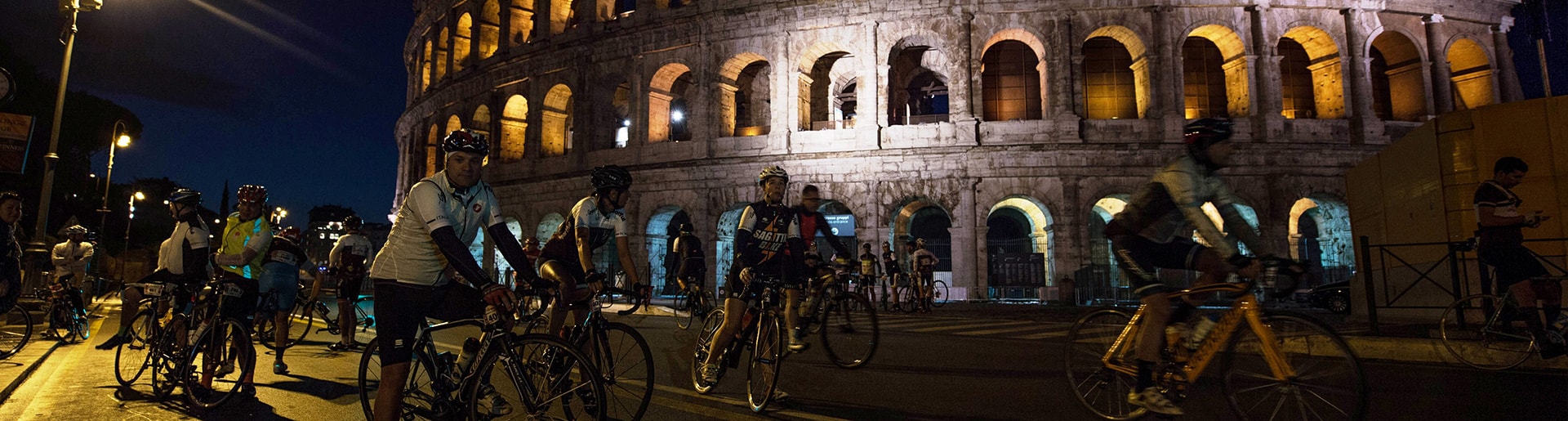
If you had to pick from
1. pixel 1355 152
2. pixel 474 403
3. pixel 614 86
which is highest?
pixel 614 86

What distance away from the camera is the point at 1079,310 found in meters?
16.3

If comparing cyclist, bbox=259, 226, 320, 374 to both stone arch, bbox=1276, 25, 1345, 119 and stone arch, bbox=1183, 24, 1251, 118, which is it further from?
stone arch, bbox=1276, 25, 1345, 119

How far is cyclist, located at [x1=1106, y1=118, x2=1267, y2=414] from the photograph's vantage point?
3.78 m

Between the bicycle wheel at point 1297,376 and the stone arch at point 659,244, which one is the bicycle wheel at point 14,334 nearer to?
the bicycle wheel at point 1297,376

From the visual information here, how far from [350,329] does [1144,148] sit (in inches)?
738

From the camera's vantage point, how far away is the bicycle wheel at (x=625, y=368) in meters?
3.81

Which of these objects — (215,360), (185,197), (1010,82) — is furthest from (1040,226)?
(215,360)

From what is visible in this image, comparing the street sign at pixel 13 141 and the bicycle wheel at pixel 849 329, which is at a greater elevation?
the street sign at pixel 13 141

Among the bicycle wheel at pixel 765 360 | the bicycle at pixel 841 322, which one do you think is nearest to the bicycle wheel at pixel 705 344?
the bicycle wheel at pixel 765 360

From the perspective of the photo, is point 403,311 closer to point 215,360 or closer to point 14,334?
point 215,360

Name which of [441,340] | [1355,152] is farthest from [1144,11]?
[441,340]

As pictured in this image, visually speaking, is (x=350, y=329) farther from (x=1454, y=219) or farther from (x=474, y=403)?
(x=1454, y=219)

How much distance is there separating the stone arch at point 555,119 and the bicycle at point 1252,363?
2386 cm

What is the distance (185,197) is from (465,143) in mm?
4095
